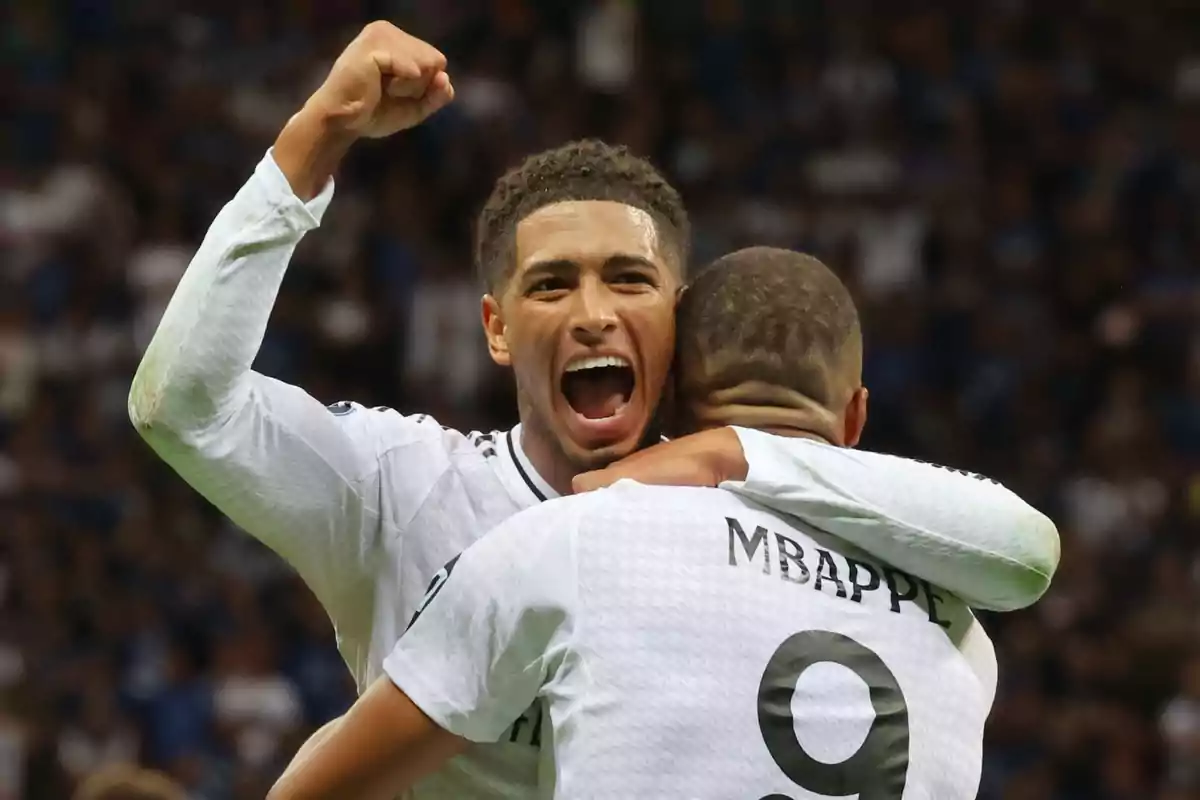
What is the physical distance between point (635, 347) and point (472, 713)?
650 millimetres

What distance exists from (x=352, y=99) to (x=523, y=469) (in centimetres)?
57

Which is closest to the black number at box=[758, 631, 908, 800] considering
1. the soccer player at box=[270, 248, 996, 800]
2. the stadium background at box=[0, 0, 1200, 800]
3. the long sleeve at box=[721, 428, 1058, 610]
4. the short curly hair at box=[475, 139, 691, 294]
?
the soccer player at box=[270, 248, 996, 800]

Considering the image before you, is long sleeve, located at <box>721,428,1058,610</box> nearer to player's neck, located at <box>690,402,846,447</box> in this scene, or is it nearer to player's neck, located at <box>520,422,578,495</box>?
player's neck, located at <box>690,402,846,447</box>

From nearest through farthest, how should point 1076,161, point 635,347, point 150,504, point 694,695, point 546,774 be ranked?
point 694,695 → point 546,774 → point 635,347 → point 150,504 → point 1076,161

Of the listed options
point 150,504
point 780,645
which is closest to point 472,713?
point 780,645

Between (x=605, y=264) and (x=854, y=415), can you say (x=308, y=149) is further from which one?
(x=854, y=415)

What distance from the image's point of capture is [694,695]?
1.99 metres

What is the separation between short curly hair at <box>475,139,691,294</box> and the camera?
2670 millimetres

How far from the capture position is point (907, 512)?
2109mm

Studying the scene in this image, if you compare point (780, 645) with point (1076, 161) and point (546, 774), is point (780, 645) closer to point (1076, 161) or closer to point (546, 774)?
point (546, 774)

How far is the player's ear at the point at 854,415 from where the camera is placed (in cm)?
232

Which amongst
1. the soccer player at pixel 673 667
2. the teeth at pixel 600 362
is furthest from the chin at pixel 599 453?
the soccer player at pixel 673 667

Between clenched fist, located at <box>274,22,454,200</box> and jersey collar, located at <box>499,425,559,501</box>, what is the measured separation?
1.61 ft

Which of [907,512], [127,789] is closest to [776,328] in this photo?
[907,512]
